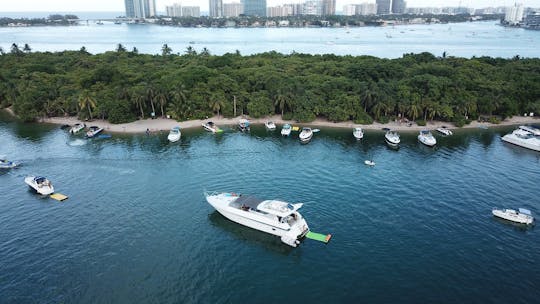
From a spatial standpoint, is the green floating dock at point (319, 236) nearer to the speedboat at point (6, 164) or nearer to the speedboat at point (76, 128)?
the speedboat at point (6, 164)

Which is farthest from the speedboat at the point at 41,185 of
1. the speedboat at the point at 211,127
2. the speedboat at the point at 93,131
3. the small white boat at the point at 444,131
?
the small white boat at the point at 444,131

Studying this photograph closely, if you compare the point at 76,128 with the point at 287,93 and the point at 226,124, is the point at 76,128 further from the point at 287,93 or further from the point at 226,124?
the point at 287,93

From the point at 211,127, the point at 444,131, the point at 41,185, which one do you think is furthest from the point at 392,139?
the point at 41,185

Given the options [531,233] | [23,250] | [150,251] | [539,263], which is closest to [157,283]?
[150,251]

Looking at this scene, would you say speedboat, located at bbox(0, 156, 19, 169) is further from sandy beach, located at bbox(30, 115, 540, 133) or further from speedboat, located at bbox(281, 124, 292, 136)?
speedboat, located at bbox(281, 124, 292, 136)

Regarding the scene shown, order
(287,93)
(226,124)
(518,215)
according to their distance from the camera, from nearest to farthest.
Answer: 1. (518,215)
2. (226,124)
3. (287,93)

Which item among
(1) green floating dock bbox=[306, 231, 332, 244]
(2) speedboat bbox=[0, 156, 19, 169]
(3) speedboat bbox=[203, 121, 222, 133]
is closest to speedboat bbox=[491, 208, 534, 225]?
(1) green floating dock bbox=[306, 231, 332, 244]
